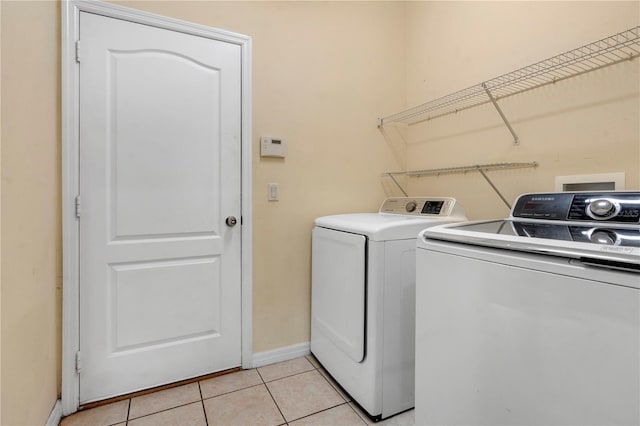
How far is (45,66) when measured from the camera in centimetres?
134

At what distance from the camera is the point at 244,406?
159 centimetres

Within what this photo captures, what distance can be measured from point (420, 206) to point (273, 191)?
93cm

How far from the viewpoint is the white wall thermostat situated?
1910 mm

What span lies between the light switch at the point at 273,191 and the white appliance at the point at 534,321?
1068mm

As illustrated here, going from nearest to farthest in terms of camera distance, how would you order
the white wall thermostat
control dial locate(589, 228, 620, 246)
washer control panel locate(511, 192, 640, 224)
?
control dial locate(589, 228, 620, 246)
washer control panel locate(511, 192, 640, 224)
the white wall thermostat

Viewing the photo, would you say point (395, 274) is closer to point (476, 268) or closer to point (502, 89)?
point (476, 268)

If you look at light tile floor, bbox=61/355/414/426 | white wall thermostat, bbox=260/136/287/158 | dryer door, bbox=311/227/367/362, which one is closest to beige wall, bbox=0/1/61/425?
light tile floor, bbox=61/355/414/426

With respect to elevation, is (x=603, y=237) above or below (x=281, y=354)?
above

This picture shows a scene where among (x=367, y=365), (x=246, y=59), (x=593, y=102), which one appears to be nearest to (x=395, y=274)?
(x=367, y=365)

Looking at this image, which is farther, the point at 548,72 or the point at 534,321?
the point at 548,72

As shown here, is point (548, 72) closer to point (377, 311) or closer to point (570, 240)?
point (570, 240)

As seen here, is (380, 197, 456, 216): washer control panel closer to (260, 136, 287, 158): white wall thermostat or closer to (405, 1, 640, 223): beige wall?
(405, 1, 640, 223): beige wall

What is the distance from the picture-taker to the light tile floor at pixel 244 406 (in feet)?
4.88

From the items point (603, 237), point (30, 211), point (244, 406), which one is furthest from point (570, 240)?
point (30, 211)
